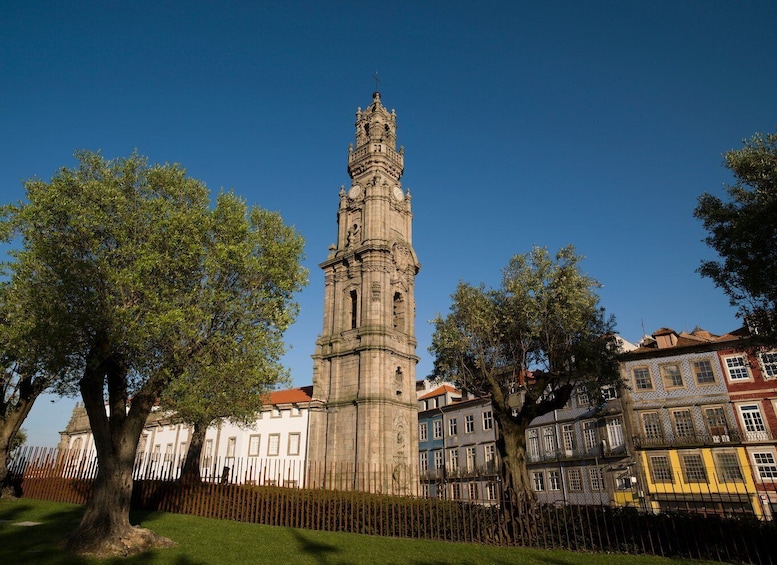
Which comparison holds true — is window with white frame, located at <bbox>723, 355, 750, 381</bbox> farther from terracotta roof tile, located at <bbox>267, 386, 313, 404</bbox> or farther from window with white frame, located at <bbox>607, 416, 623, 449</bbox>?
terracotta roof tile, located at <bbox>267, 386, 313, 404</bbox>

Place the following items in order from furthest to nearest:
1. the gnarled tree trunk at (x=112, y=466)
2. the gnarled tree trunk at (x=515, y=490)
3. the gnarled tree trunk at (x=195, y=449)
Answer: the gnarled tree trunk at (x=195, y=449) → the gnarled tree trunk at (x=515, y=490) → the gnarled tree trunk at (x=112, y=466)

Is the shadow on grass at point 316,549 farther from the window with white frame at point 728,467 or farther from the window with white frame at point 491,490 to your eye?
the window with white frame at point 491,490

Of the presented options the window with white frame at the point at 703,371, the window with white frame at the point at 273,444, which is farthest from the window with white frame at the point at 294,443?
the window with white frame at the point at 703,371

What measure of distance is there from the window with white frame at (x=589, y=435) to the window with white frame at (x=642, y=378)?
185 inches

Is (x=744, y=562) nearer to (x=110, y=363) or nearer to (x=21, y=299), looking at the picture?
(x=110, y=363)

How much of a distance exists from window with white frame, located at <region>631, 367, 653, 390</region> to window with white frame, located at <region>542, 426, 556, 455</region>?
8.31 m

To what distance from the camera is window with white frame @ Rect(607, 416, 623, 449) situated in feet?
122

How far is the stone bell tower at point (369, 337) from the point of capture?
120 ft

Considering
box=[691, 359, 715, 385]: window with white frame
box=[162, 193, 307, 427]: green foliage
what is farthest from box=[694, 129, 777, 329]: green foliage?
box=[691, 359, 715, 385]: window with white frame

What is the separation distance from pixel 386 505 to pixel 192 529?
668cm

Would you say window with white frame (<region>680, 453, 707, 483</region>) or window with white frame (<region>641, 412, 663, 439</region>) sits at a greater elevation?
window with white frame (<region>641, 412, 663, 439</region>)

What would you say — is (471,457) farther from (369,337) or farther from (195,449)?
(195,449)

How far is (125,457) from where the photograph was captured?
14008mm

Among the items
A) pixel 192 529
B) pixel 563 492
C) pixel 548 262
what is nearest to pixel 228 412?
pixel 192 529
